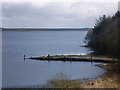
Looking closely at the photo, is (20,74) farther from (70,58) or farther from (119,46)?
Result: (70,58)

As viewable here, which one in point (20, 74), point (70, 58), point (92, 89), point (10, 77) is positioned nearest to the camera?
point (92, 89)

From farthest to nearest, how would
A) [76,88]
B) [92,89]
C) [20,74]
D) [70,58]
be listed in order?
1. [70,58]
2. [20,74]
3. [92,89]
4. [76,88]

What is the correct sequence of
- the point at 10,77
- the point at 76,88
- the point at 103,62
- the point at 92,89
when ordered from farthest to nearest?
the point at 103,62
the point at 10,77
the point at 92,89
the point at 76,88

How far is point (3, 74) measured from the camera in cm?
2605

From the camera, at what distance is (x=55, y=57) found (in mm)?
40031

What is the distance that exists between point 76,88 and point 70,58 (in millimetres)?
25087

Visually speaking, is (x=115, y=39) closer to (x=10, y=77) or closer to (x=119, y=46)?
(x=119, y=46)

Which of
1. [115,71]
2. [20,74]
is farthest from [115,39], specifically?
[20,74]

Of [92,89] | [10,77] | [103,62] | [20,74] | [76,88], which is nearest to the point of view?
[76,88]

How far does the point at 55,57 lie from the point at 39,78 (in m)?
16.1

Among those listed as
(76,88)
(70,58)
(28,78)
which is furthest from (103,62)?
(76,88)

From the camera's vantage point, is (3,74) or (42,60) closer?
(3,74)

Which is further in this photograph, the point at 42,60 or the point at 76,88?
the point at 42,60

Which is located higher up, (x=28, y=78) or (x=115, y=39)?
(x=115, y=39)
